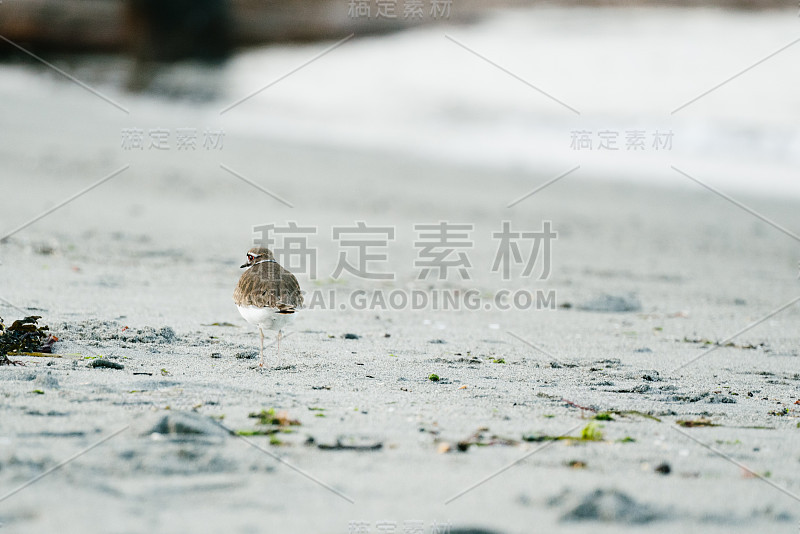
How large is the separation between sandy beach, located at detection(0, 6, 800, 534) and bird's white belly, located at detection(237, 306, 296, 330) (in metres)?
0.20

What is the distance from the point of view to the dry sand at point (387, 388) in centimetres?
276

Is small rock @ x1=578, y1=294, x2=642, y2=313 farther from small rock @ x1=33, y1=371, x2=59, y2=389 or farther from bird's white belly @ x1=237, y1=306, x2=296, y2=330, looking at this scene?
small rock @ x1=33, y1=371, x2=59, y2=389

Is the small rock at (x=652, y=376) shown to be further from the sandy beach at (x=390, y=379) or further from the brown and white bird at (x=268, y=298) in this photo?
the brown and white bird at (x=268, y=298)

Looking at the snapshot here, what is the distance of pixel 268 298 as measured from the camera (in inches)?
177

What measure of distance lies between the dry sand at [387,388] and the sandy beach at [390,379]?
0.01 metres

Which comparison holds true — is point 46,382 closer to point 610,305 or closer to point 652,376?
point 652,376

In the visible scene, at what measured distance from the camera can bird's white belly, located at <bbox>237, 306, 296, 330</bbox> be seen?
450cm

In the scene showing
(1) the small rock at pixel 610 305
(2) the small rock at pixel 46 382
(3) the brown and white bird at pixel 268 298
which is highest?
(3) the brown and white bird at pixel 268 298

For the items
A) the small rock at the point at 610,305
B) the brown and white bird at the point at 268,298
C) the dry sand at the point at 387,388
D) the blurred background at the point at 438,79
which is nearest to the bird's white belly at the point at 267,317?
the brown and white bird at the point at 268,298

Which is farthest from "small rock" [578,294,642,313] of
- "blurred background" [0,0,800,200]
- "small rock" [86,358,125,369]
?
"blurred background" [0,0,800,200]

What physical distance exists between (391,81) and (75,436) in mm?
16000

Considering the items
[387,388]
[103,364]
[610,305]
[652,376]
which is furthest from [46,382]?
[610,305]

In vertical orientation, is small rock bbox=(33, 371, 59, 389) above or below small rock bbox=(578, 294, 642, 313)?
below

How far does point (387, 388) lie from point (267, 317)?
812 mm
